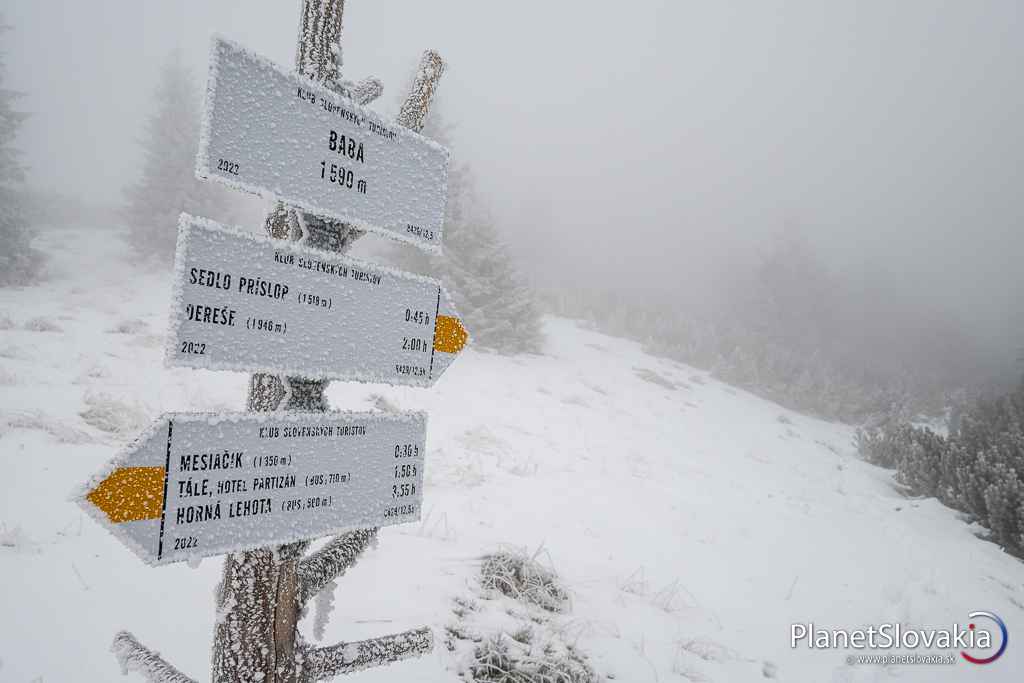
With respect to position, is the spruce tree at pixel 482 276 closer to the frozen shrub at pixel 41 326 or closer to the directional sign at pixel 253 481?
the frozen shrub at pixel 41 326

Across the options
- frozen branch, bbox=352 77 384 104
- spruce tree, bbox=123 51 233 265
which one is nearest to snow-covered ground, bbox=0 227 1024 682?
frozen branch, bbox=352 77 384 104

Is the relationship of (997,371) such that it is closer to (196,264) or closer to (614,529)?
(614,529)

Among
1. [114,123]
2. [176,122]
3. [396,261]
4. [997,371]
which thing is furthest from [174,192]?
[114,123]

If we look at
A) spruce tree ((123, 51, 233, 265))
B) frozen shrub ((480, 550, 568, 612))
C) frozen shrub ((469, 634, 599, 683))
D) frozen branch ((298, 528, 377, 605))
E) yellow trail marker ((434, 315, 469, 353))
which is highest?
spruce tree ((123, 51, 233, 265))

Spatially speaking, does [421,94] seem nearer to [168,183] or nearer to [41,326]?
[41,326]

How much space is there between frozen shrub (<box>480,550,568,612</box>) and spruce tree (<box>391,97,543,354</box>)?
8904mm

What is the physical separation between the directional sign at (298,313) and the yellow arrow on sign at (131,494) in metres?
0.28

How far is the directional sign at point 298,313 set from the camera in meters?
1.14

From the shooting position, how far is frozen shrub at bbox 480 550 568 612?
11.0 feet

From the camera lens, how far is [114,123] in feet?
269

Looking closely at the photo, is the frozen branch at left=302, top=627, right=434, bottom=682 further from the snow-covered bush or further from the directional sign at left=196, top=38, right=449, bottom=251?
the snow-covered bush

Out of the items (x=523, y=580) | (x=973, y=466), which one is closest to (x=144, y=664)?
(x=523, y=580)

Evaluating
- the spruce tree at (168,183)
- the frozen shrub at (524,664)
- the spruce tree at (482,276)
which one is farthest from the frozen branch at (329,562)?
the spruce tree at (168,183)

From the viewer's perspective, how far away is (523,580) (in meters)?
3.47
